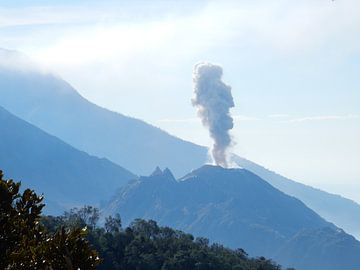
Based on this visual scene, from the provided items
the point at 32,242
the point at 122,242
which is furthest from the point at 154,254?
the point at 32,242

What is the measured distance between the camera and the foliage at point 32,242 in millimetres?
20812

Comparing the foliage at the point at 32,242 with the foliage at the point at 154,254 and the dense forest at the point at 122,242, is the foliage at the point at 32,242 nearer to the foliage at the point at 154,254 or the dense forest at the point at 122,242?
the dense forest at the point at 122,242

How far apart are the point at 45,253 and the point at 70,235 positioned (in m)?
0.86

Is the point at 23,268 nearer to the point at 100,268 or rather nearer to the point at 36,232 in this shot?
the point at 36,232

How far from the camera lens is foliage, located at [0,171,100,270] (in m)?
20.8

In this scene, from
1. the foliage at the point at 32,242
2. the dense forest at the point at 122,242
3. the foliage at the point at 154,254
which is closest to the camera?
the foliage at the point at 32,242

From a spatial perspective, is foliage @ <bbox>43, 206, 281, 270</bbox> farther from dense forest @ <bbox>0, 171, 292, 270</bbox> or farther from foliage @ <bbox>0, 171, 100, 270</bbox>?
foliage @ <bbox>0, 171, 100, 270</bbox>

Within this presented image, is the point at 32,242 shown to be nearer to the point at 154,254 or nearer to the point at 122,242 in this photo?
the point at 154,254

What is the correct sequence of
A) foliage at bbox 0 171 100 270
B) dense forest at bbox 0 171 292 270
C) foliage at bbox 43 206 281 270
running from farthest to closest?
foliage at bbox 43 206 281 270 → dense forest at bbox 0 171 292 270 → foliage at bbox 0 171 100 270

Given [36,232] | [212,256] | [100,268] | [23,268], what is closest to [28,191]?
[36,232]

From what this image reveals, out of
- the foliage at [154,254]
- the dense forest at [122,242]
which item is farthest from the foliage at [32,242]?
the foliage at [154,254]

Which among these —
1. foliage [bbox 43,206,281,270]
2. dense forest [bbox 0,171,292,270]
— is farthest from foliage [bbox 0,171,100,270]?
foliage [bbox 43,206,281,270]

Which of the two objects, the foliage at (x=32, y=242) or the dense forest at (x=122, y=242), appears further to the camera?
the dense forest at (x=122, y=242)

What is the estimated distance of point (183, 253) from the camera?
117m
